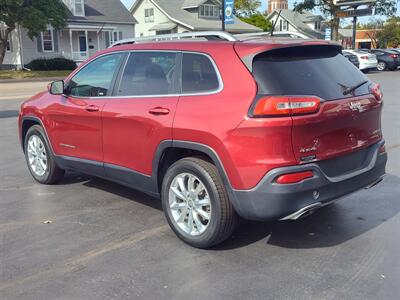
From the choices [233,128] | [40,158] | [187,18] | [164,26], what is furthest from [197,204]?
[187,18]

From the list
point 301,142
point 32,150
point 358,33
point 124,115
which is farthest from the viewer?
point 358,33

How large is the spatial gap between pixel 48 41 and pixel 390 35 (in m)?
60.3

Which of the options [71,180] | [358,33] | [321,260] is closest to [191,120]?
[321,260]

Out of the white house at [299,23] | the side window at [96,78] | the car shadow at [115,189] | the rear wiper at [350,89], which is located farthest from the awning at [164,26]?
the rear wiper at [350,89]

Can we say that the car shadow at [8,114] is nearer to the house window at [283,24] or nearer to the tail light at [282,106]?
the tail light at [282,106]

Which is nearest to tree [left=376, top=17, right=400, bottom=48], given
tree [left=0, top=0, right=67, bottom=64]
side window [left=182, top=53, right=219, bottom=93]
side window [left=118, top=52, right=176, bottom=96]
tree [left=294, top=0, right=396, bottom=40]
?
tree [left=294, top=0, right=396, bottom=40]

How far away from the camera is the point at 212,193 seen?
385cm

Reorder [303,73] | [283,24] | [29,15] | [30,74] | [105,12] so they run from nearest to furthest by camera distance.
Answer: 1. [303,73]
2. [29,15]
3. [30,74]
4. [105,12]
5. [283,24]

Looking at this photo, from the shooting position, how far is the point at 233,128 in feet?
11.9

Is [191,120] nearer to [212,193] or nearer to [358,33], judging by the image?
[212,193]

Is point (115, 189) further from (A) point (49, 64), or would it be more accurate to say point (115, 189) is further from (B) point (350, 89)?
(A) point (49, 64)

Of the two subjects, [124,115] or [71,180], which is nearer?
[124,115]

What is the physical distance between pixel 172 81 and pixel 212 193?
112cm

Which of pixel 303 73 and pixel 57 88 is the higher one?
pixel 303 73
